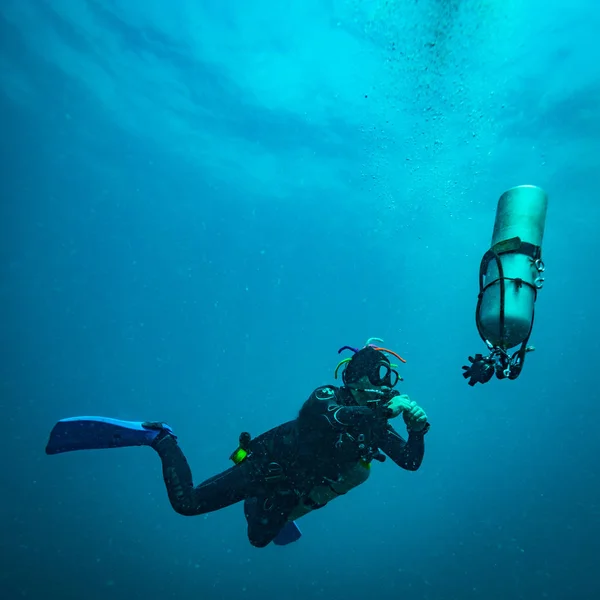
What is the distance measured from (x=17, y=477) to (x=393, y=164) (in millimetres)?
35086

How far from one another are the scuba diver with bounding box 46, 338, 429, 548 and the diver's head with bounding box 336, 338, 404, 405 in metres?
0.01

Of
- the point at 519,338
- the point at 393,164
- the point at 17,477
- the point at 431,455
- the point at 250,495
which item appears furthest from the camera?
the point at 431,455

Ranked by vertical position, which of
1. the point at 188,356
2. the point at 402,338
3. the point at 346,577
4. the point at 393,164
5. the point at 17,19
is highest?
the point at 402,338

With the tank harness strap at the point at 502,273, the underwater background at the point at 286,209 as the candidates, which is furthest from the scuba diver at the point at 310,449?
the underwater background at the point at 286,209

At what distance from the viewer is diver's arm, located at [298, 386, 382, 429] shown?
142 inches

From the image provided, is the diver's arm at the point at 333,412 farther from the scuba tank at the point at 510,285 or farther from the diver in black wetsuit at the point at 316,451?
the scuba tank at the point at 510,285

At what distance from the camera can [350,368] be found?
433cm

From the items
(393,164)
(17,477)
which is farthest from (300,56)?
(17,477)

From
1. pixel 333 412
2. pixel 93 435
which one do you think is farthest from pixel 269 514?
pixel 93 435

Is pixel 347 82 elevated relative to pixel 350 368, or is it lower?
elevated

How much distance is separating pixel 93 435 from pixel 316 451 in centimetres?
306

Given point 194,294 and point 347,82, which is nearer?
point 347,82

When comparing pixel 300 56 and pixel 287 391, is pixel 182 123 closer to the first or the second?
pixel 300 56

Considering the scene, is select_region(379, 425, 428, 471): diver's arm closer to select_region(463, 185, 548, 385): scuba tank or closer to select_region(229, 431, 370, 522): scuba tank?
select_region(229, 431, 370, 522): scuba tank
